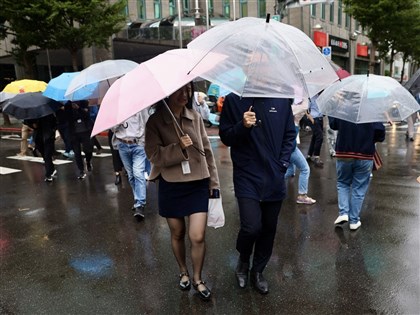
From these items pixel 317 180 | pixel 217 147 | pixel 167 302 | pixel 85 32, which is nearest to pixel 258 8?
pixel 85 32

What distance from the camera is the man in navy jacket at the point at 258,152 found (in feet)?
9.93

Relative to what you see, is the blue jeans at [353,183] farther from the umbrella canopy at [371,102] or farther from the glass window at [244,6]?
the glass window at [244,6]

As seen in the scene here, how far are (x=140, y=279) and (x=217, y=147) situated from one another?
8010 mm

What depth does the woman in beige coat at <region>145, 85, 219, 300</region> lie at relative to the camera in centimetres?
309

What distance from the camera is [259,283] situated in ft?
11.1

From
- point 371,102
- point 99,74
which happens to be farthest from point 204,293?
point 99,74

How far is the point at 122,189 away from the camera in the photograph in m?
7.21

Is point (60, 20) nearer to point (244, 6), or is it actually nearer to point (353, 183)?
point (353, 183)

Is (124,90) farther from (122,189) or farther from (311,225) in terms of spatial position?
(122,189)

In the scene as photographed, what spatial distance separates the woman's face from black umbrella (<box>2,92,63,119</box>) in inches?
197

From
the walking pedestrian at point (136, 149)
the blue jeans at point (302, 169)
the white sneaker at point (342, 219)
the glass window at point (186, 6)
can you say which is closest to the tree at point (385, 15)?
the glass window at point (186, 6)

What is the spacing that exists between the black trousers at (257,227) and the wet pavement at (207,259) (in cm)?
33

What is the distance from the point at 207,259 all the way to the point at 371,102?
237 cm

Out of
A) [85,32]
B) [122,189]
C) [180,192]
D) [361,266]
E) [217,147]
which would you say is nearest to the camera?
[180,192]
